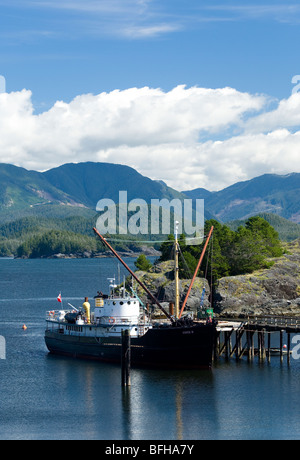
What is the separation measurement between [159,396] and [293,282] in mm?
68549

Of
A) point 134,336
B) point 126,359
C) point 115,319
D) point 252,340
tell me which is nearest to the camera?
point 126,359

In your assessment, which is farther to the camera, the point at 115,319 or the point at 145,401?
the point at 115,319

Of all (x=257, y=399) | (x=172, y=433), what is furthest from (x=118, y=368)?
(x=172, y=433)

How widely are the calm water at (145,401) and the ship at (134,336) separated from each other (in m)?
1.97

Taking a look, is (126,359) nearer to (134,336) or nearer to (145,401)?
(145,401)

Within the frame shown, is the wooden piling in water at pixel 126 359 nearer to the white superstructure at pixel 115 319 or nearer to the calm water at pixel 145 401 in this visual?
the calm water at pixel 145 401

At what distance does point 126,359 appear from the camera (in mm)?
64062

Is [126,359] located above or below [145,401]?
above

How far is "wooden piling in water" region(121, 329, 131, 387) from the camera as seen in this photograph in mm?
64125

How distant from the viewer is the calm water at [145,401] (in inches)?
2040

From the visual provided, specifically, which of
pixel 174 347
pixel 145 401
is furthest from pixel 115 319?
pixel 145 401

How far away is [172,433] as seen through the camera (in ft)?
168

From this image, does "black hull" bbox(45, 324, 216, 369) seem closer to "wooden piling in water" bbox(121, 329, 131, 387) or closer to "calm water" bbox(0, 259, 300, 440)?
"calm water" bbox(0, 259, 300, 440)

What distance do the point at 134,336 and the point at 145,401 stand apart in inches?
622
